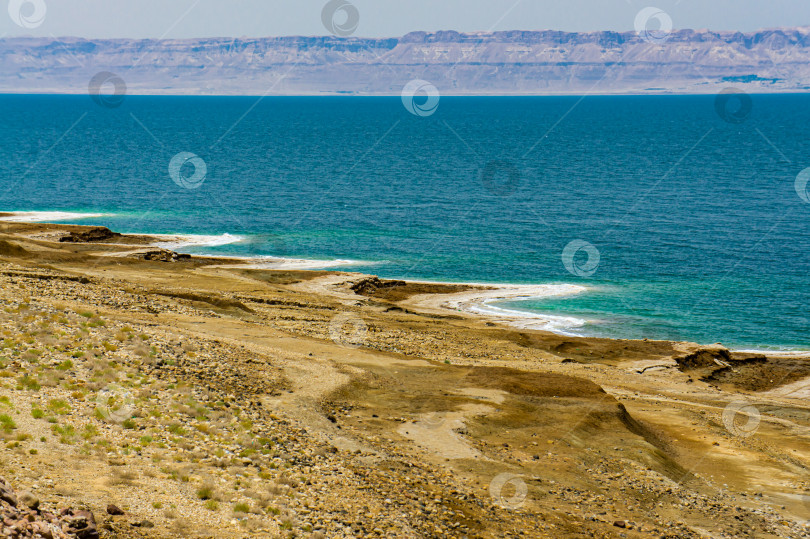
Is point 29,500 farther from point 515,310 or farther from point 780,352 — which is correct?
point 780,352

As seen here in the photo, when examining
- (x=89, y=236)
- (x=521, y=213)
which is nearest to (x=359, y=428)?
(x=89, y=236)

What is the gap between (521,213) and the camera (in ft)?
315

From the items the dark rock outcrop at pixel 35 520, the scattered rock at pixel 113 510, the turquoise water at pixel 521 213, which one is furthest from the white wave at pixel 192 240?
the dark rock outcrop at pixel 35 520

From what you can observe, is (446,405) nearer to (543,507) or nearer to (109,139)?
(543,507)

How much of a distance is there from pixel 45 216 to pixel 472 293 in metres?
51.4

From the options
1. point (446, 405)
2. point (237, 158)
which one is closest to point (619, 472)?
point (446, 405)

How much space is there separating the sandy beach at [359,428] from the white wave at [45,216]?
133 feet

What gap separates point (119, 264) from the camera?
57031 mm

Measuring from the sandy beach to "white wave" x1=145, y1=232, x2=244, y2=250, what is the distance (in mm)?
29431

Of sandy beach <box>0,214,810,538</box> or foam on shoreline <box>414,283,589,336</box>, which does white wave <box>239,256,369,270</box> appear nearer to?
foam on shoreline <box>414,283,589,336</box>

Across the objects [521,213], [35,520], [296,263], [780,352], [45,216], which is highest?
[521,213]

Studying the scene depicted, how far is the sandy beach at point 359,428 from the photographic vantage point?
66.8 ft

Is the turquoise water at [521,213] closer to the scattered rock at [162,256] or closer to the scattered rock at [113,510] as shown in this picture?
the scattered rock at [162,256]

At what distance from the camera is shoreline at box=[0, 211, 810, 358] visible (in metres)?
52.8
